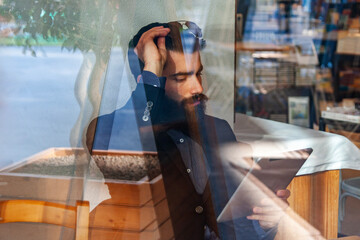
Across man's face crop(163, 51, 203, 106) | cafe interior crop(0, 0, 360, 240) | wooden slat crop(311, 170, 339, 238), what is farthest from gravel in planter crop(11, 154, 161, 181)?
wooden slat crop(311, 170, 339, 238)

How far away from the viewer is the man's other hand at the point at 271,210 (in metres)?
0.81

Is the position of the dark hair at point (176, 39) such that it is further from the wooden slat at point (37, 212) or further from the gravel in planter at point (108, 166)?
the wooden slat at point (37, 212)

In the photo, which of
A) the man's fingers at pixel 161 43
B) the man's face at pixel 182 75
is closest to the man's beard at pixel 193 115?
the man's face at pixel 182 75

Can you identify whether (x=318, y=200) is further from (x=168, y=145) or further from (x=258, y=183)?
(x=168, y=145)

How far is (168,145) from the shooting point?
2.43 ft

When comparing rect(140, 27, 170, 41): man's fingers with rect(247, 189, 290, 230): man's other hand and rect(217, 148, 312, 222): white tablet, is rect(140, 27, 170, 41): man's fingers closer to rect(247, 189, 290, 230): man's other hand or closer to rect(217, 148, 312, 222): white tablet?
rect(217, 148, 312, 222): white tablet

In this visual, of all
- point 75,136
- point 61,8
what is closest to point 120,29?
point 61,8

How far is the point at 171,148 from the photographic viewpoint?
0.74m

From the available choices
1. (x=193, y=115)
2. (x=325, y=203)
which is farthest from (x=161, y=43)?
(x=325, y=203)

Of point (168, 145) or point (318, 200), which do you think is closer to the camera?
point (168, 145)

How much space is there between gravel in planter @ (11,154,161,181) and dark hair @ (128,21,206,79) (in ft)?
0.52

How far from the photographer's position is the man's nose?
77 centimetres

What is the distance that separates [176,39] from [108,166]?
27cm

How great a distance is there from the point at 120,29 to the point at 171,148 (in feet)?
0.79
